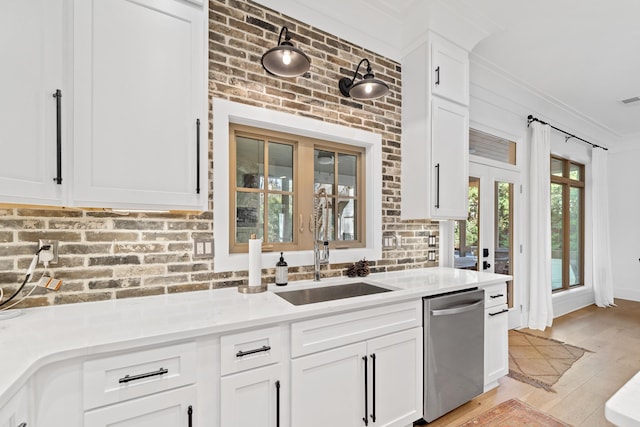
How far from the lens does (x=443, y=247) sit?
320cm

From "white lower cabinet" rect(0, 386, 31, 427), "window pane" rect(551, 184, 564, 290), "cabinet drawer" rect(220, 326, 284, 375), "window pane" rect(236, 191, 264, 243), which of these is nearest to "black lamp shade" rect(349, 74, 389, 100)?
"window pane" rect(236, 191, 264, 243)

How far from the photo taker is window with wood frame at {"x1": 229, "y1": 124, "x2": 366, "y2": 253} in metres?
2.27

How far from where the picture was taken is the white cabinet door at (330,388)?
1621 mm

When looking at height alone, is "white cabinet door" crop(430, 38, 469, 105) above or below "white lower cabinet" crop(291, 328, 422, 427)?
above

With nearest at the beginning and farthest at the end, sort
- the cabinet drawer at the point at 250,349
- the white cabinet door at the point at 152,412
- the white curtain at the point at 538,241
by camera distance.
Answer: the white cabinet door at the point at 152,412, the cabinet drawer at the point at 250,349, the white curtain at the point at 538,241

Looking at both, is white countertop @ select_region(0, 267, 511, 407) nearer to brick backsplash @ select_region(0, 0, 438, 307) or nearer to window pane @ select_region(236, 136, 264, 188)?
brick backsplash @ select_region(0, 0, 438, 307)

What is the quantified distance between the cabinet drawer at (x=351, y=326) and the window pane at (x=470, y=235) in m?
1.70

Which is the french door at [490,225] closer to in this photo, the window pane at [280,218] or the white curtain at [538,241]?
the white curtain at [538,241]

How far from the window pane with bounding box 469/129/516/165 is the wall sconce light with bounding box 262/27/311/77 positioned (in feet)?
8.36

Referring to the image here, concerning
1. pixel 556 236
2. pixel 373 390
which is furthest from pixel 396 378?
pixel 556 236

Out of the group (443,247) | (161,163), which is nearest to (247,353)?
(161,163)

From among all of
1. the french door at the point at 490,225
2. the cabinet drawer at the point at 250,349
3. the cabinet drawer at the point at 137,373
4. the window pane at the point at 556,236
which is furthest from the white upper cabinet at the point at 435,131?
the window pane at the point at 556,236

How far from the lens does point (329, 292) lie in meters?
2.30

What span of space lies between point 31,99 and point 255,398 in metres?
1.61
